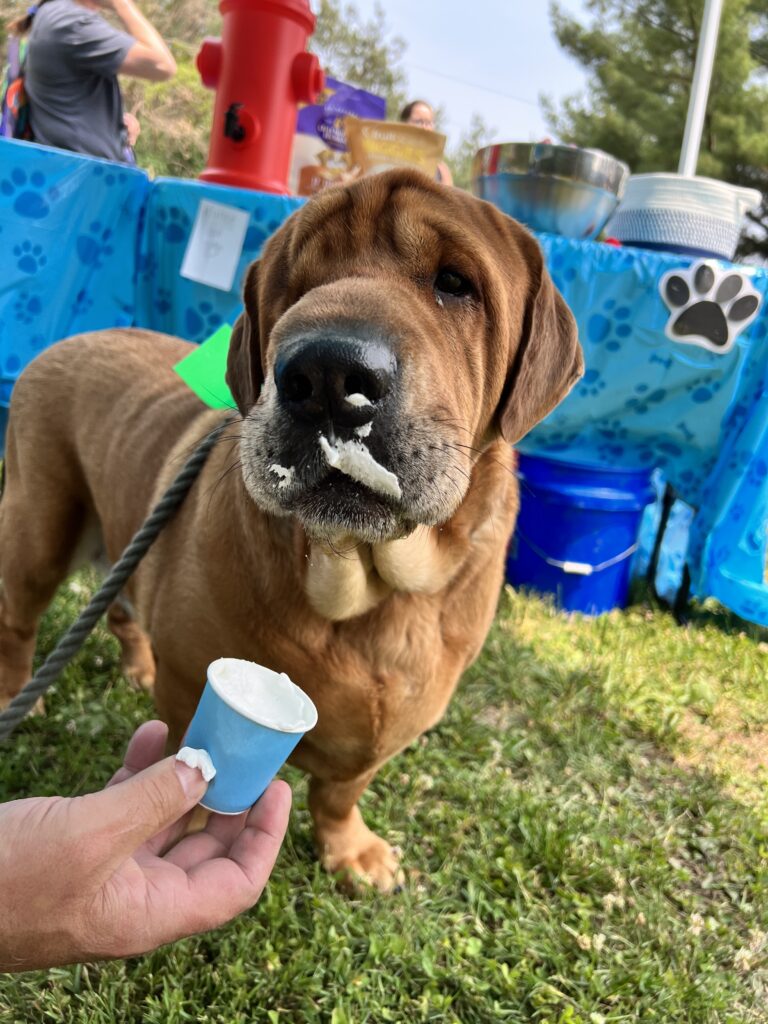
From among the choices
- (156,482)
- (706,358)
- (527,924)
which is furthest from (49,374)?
(706,358)

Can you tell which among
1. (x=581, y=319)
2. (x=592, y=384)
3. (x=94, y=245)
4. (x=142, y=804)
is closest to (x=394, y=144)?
(x=581, y=319)

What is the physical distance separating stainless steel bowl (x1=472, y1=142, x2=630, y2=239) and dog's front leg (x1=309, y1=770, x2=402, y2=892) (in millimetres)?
2991

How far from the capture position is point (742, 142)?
1697cm

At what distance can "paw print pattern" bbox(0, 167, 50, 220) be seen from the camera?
3752 mm

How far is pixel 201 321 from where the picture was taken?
13.9 feet

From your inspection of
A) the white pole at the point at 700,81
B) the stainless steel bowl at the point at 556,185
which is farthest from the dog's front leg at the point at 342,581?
the white pole at the point at 700,81

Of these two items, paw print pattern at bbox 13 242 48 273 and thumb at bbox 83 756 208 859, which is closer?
thumb at bbox 83 756 208 859

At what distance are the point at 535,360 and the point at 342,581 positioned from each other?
78cm

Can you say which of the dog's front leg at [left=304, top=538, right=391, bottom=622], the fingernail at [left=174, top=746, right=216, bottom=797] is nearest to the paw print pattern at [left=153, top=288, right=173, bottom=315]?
the dog's front leg at [left=304, top=538, right=391, bottom=622]

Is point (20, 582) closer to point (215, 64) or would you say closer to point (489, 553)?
point (489, 553)

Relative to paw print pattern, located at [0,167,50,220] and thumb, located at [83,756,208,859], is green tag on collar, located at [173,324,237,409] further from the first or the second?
paw print pattern, located at [0,167,50,220]

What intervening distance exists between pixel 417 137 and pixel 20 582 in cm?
276

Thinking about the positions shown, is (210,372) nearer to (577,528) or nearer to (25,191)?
(25,191)

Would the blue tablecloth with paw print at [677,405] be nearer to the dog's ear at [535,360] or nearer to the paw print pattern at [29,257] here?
the dog's ear at [535,360]
